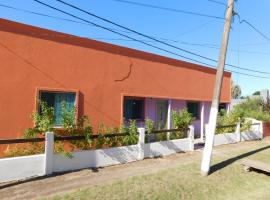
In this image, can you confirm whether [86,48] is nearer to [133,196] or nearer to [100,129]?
[100,129]

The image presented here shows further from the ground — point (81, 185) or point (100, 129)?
point (100, 129)

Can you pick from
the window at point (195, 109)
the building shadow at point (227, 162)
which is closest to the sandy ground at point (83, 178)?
the building shadow at point (227, 162)

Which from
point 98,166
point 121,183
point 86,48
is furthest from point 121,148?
point 86,48

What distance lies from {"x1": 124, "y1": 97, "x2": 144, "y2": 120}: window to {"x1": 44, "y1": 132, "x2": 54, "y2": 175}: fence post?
255 inches

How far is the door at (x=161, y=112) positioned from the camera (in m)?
17.5

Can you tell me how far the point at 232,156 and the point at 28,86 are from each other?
349 inches

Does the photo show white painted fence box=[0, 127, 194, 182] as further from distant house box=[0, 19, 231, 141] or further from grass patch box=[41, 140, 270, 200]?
distant house box=[0, 19, 231, 141]

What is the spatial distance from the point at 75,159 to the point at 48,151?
42.0 inches

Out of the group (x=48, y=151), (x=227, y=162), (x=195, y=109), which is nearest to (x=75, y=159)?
(x=48, y=151)

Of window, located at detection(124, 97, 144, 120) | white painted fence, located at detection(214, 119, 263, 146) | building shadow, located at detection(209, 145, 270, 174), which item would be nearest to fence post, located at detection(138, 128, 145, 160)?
building shadow, located at detection(209, 145, 270, 174)

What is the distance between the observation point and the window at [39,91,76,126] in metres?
11.3

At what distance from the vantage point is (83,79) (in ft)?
40.3

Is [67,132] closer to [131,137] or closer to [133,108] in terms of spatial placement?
[131,137]

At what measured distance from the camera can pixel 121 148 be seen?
1108 centimetres
